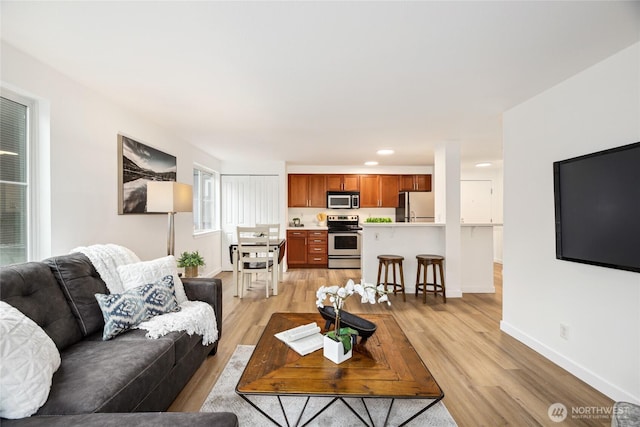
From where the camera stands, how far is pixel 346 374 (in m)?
1.54

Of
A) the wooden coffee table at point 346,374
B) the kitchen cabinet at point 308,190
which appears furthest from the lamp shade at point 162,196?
the kitchen cabinet at point 308,190

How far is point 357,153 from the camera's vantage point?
5523mm

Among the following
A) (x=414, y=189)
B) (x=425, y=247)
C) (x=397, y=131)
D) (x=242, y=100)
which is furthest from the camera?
(x=414, y=189)

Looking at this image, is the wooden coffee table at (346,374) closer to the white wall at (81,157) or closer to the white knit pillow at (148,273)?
the white knit pillow at (148,273)

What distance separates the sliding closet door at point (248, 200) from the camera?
6453 mm

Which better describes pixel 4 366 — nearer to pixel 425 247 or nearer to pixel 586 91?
pixel 586 91

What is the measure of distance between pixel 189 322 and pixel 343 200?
517 cm

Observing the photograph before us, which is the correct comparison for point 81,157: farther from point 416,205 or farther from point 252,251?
point 416,205

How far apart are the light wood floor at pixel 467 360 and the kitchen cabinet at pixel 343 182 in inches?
121

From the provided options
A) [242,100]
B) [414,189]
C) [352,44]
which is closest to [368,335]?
[352,44]

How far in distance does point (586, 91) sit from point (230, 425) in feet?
10.0

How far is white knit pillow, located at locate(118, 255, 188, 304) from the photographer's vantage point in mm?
2283

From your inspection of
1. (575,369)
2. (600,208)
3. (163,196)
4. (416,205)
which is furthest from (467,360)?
(416,205)

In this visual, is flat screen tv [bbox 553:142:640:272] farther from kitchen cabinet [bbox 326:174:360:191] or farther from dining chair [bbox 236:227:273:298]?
kitchen cabinet [bbox 326:174:360:191]
